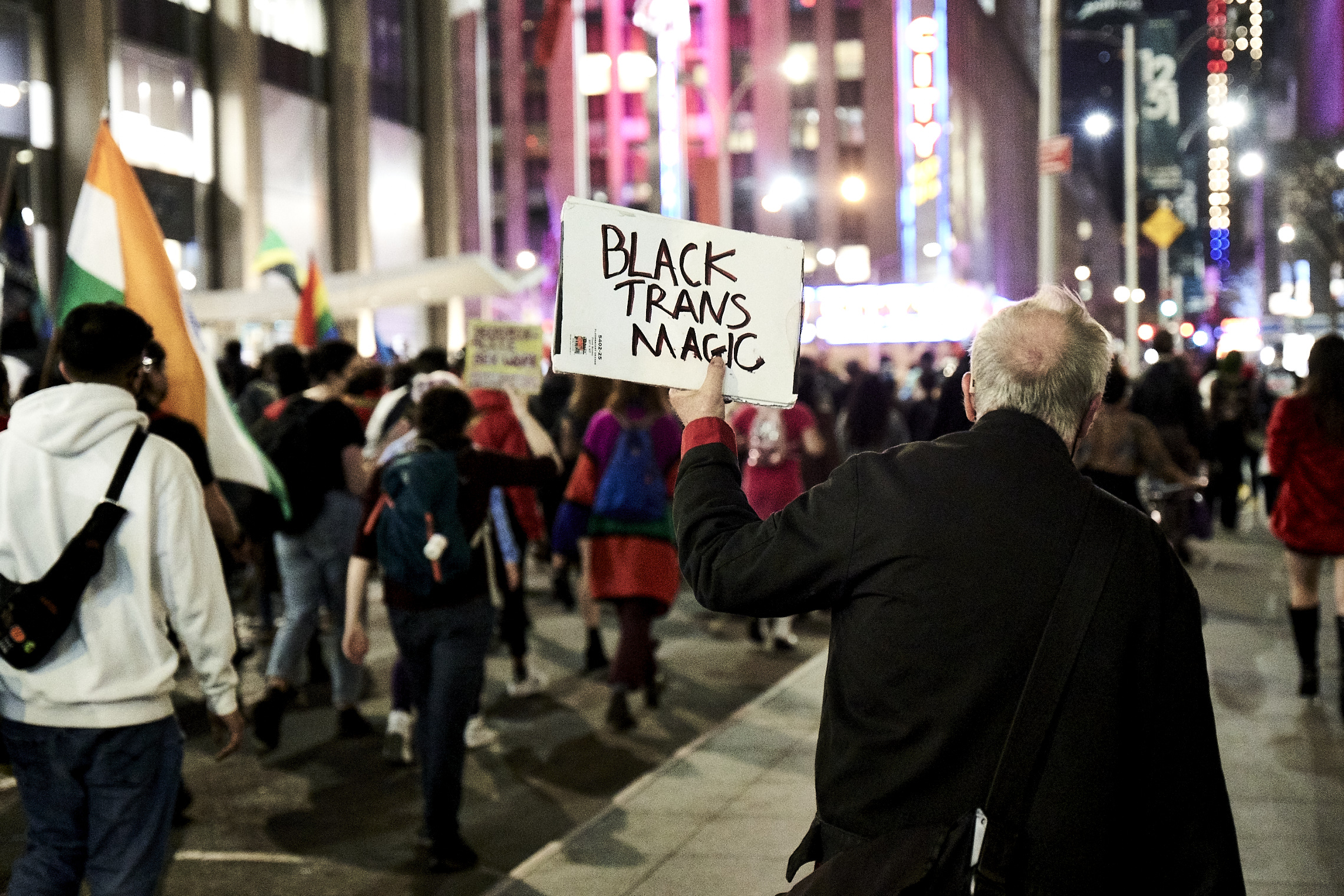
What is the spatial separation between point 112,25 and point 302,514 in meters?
19.1

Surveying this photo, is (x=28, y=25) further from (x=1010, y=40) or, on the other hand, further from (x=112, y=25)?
(x=1010, y=40)

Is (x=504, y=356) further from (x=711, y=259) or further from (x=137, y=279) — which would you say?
(x=711, y=259)

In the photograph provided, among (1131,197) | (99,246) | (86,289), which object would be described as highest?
(1131,197)

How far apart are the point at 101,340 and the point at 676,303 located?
1.81 meters

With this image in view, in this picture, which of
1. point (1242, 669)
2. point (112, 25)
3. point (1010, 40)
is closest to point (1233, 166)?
point (1010, 40)

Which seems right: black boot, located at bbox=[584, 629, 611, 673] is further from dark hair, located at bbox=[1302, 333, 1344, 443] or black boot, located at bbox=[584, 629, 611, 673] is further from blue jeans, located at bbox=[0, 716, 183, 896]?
blue jeans, located at bbox=[0, 716, 183, 896]

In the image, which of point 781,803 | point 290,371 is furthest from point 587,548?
point 781,803

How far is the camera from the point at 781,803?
6.02 m

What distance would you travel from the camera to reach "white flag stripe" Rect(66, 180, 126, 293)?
5523mm

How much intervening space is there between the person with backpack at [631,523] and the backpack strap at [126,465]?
170 inches

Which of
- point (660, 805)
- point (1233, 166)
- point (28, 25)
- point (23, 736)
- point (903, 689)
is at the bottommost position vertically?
point (660, 805)

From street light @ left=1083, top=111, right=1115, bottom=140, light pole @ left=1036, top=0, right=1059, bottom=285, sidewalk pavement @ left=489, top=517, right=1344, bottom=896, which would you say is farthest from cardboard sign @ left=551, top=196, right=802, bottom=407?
street light @ left=1083, top=111, right=1115, bottom=140

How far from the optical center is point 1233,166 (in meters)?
120

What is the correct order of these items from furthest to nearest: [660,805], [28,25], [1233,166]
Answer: [1233,166]
[28,25]
[660,805]
